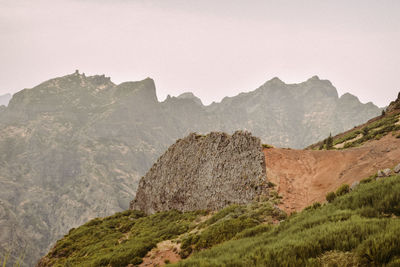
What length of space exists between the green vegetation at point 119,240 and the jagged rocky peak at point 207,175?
3016 millimetres

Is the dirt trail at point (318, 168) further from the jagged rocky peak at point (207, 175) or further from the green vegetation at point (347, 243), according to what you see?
the green vegetation at point (347, 243)

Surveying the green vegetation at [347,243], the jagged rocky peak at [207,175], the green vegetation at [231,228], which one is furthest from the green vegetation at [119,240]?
the green vegetation at [347,243]

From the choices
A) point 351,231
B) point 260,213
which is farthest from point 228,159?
point 351,231

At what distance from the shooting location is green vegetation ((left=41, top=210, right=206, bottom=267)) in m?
20.9

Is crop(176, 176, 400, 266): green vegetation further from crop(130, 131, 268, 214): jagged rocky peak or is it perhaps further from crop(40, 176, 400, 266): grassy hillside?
crop(130, 131, 268, 214): jagged rocky peak

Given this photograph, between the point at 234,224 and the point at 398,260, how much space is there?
13.7 metres

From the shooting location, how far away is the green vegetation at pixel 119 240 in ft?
68.6

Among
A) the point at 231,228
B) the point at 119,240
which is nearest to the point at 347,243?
the point at 231,228

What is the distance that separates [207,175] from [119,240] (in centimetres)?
1451

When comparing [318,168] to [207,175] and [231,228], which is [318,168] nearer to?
[231,228]

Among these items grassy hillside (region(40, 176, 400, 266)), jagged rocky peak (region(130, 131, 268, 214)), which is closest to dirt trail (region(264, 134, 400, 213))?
jagged rocky peak (region(130, 131, 268, 214))

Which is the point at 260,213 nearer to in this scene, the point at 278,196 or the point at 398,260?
the point at 278,196

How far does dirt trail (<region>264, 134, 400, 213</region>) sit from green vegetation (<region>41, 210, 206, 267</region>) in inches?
434

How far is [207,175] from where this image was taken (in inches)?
1451
